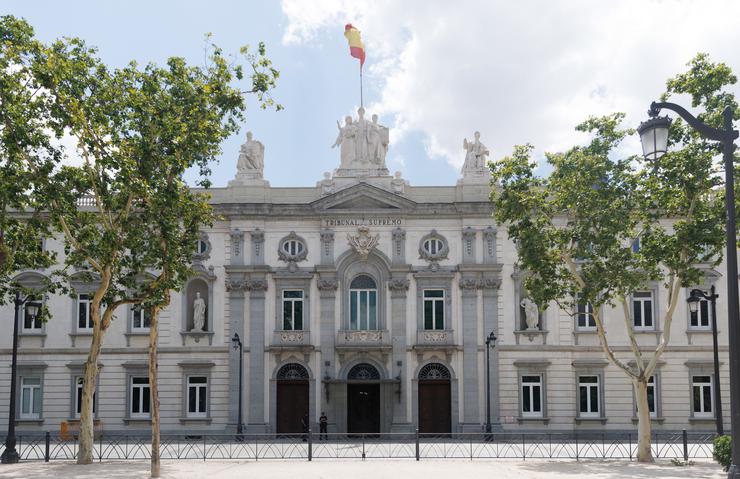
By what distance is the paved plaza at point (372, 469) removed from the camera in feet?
79.8

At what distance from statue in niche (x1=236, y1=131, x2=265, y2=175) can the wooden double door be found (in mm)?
14293

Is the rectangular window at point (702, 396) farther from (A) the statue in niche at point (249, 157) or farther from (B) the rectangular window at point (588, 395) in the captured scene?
(A) the statue in niche at point (249, 157)

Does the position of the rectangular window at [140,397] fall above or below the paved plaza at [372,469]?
above

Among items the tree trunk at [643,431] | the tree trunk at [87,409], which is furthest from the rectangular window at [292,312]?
the tree trunk at [643,431]

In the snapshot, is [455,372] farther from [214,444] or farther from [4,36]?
[4,36]

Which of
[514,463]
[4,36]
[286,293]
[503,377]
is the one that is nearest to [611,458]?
[514,463]

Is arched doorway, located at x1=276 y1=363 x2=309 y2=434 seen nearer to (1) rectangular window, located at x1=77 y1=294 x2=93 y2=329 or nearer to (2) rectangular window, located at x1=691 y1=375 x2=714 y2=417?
(1) rectangular window, located at x1=77 y1=294 x2=93 y2=329

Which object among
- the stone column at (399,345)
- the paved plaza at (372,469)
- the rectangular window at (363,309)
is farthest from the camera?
the rectangular window at (363,309)

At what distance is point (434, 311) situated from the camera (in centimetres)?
4194

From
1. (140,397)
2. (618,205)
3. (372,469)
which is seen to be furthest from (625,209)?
(140,397)

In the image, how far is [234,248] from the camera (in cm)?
4241

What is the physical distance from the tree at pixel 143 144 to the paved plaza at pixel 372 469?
2526mm

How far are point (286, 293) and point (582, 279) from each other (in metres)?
17.4

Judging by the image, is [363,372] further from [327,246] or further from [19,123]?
[19,123]
